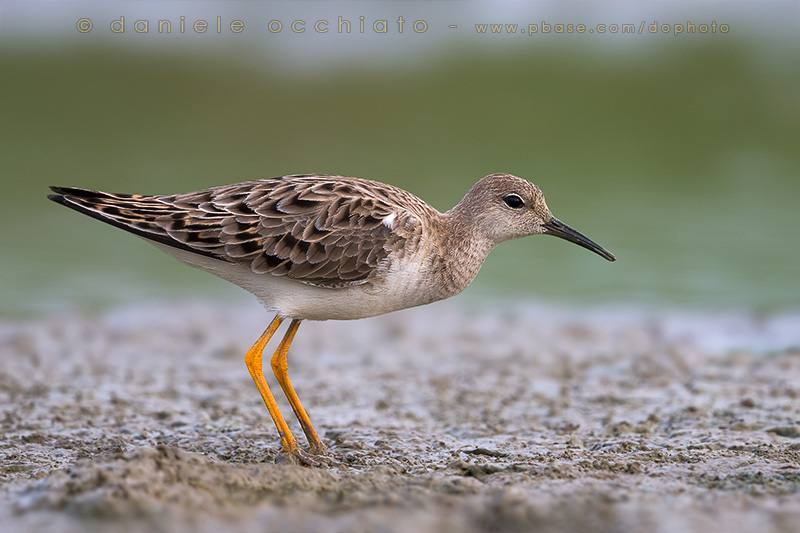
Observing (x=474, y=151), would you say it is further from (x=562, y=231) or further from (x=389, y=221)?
(x=389, y=221)

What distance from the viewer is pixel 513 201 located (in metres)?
6.41

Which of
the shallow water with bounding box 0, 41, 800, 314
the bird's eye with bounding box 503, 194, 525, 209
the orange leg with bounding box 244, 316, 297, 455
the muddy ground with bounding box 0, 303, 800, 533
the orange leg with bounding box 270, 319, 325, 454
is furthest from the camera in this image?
the shallow water with bounding box 0, 41, 800, 314

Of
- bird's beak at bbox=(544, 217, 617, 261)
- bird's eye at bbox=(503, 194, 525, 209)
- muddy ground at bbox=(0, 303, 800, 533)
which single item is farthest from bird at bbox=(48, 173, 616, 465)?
muddy ground at bbox=(0, 303, 800, 533)

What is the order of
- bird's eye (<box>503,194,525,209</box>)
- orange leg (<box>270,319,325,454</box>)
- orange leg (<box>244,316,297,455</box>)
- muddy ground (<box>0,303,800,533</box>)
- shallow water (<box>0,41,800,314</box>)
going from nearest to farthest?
1. muddy ground (<box>0,303,800,533</box>)
2. orange leg (<box>244,316,297,455</box>)
3. orange leg (<box>270,319,325,454</box>)
4. bird's eye (<box>503,194,525,209</box>)
5. shallow water (<box>0,41,800,314</box>)

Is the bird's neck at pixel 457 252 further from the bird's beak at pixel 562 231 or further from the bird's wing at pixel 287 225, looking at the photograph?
the bird's beak at pixel 562 231

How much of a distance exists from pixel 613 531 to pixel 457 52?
18.3m

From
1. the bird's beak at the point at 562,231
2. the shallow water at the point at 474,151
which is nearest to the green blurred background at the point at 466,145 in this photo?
the shallow water at the point at 474,151

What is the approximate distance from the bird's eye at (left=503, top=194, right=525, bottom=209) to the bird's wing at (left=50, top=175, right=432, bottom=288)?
28.4 inches

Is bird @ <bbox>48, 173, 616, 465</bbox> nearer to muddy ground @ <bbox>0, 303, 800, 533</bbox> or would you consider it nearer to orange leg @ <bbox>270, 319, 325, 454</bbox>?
orange leg @ <bbox>270, 319, 325, 454</bbox>

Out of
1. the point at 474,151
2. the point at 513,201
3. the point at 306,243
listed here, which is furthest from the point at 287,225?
the point at 474,151

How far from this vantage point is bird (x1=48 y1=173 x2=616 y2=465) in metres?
5.82

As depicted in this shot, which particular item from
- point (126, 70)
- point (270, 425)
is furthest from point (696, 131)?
point (270, 425)

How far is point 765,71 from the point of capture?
19.5 meters

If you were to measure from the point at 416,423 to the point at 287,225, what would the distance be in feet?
6.55
